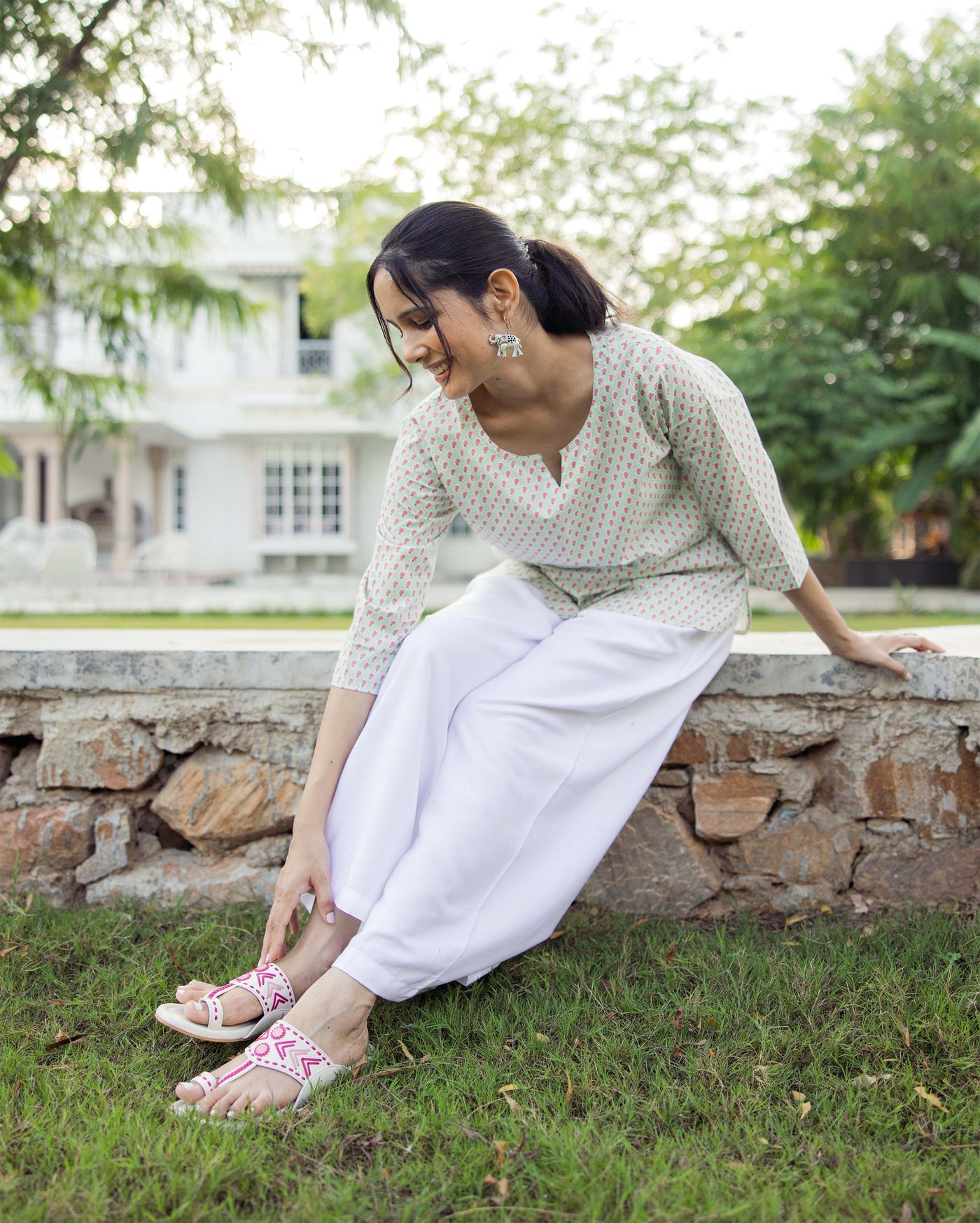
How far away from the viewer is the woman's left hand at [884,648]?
80.0 inches

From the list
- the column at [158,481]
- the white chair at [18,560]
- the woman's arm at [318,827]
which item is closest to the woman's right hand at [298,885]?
the woman's arm at [318,827]

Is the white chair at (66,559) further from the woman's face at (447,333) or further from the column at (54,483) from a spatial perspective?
the woman's face at (447,333)

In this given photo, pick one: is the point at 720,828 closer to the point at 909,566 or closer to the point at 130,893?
the point at 130,893

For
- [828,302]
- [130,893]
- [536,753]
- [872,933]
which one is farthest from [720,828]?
[828,302]

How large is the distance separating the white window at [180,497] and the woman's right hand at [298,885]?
17.9m

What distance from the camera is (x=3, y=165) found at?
18.5 feet

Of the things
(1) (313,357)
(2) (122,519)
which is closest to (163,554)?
(2) (122,519)

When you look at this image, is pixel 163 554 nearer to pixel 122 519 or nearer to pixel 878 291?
pixel 122 519

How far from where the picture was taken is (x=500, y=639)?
1.87 metres

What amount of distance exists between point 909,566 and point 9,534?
13.0m

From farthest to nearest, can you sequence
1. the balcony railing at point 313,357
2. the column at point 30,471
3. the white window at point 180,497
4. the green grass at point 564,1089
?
the white window at point 180,497
the balcony railing at point 313,357
the column at point 30,471
the green grass at point 564,1089

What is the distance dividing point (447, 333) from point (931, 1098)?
1419mm

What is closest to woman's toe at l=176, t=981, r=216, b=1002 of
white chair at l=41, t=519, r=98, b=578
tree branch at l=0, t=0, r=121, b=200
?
tree branch at l=0, t=0, r=121, b=200

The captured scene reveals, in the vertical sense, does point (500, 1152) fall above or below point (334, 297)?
below
